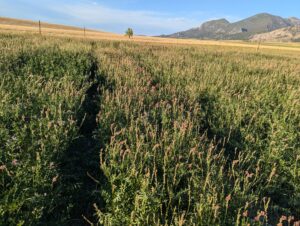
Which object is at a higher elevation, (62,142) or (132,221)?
(62,142)

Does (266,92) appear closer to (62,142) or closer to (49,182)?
(62,142)

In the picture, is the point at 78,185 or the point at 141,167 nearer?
the point at 141,167

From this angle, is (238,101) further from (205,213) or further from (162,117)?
(205,213)

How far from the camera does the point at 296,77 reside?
9578mm

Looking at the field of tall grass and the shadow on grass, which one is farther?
the shadow on grass

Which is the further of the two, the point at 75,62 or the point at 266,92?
the point at 75,62

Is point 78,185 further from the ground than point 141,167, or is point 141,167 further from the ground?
point 141,167

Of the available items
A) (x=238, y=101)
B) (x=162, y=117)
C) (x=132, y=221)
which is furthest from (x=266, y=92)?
(x=132, y=221)

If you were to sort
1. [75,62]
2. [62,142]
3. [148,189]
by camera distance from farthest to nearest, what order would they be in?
1. [75,62]
2. [62,142]
3. [148,189]

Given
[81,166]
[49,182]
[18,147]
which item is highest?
[18,147]

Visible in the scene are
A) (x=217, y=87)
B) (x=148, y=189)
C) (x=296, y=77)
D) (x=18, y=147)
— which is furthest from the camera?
(x=296, y=77)

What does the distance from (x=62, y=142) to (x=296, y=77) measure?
8.53 metres

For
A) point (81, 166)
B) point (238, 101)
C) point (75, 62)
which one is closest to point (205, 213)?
point (81, 166)

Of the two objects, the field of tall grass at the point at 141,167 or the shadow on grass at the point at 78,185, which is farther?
the shadow on grass at the point at 78,185
